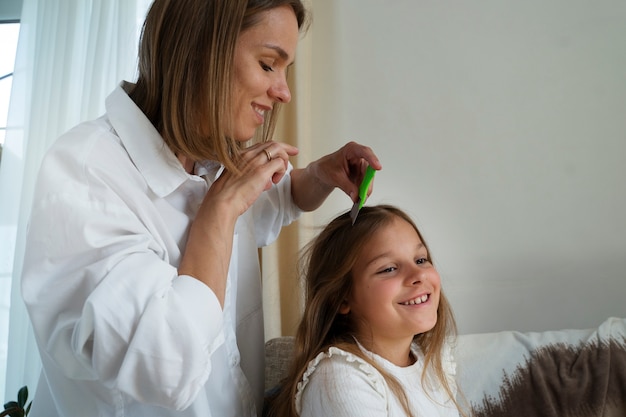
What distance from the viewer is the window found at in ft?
7.03

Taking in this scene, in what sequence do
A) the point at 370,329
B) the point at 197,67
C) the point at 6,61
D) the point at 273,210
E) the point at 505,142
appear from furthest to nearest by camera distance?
the point at 6,61
the point at 505,142
the point at 273,210
the point at 370,329
the point at 197,67

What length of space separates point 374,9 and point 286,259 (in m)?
A: 0.92

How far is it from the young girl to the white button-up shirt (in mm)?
186

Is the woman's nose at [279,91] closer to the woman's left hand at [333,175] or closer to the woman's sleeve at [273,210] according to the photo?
the woman's left hand at [333,175]

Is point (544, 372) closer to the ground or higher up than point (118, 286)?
closer to the ground

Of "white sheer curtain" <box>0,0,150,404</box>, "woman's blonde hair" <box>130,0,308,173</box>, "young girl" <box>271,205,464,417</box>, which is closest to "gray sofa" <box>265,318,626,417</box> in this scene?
"young girl" <box>271,205,464,417</box>

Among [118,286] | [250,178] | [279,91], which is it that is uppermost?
[279,91]

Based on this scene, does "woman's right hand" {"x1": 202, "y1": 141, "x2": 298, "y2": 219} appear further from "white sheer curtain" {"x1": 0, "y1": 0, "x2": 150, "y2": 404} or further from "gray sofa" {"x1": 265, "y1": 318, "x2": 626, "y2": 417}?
"white sheer curtain" {"x1": 0, "y1": 0, "x2": 150, "y2": 404}

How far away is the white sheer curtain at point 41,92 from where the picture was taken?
1881 millimetres

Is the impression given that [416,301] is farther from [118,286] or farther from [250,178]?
[118,286]

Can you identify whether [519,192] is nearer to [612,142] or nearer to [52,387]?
[612,142]

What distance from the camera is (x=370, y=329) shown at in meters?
1.15

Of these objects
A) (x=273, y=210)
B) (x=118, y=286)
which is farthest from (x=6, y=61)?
(x=118, y=286)

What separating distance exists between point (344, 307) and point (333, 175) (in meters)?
0.28
